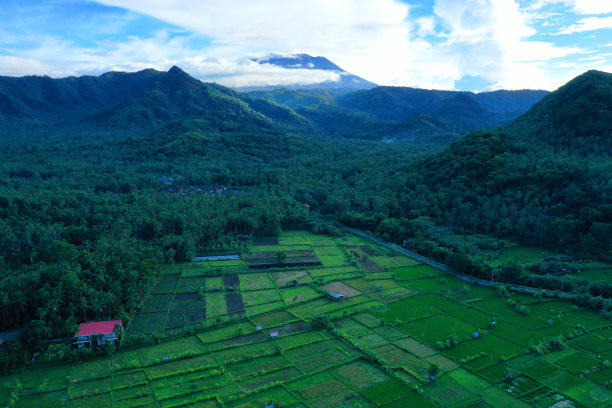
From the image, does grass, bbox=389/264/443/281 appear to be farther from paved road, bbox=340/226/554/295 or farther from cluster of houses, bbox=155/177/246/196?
cluster of houses, bbox=155/177/246/196

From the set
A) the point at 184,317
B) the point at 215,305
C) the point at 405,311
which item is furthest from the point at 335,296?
the point at 184,317

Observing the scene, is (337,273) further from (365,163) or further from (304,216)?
(365,163)

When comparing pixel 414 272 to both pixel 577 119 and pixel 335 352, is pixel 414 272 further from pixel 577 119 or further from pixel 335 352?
pixel 577 119

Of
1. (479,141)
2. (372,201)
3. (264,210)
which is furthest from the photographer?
(479,141)

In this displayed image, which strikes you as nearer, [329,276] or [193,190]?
[329,276]

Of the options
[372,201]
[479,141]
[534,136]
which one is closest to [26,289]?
[372,201]

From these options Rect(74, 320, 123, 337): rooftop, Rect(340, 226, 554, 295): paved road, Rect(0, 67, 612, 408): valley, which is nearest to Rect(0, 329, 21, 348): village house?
Rect(0, 67, 612, 408): valley
